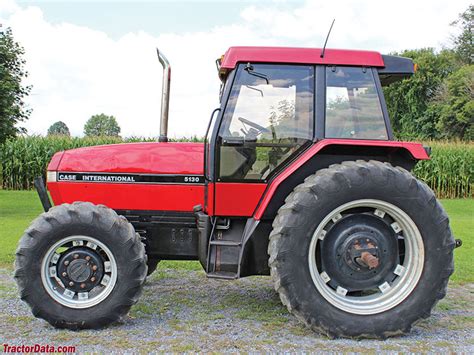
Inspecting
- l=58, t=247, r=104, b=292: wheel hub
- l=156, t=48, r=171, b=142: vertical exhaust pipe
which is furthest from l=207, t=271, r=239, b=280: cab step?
l=156, t=48, r=171, b=142: vertical exhaust pipe

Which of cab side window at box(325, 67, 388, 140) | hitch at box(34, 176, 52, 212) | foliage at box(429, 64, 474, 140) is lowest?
hitch at box(34, 176, 52, 212)

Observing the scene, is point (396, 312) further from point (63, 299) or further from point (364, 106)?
point (63, 299)

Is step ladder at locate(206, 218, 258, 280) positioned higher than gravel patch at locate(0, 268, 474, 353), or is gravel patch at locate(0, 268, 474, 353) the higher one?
step ladder at locate(206, 218, 258, 280)

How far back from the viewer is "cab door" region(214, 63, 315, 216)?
4.22 meters

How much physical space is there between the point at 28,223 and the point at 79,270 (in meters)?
7.40

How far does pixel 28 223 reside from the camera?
1085 centimetres

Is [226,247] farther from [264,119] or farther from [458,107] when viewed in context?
[458,107]

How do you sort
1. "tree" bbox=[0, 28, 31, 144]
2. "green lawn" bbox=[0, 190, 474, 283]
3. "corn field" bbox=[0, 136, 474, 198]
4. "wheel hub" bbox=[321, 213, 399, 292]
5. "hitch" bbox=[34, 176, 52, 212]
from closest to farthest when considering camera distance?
"wheel hub" bbox=[321, 213, 399, 292] → "hitch" bbox=[34, 176, 52, 212] → "green lawn" bbox=[0, 190, 474, 283] → "tree" bbox=[0, 28, 31, 144] → "corn field" bbox=[0, 136, 474, 198]

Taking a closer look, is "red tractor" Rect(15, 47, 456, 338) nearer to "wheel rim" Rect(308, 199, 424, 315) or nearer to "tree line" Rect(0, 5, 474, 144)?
"wheel rim" Rect(308, 199, 424, 315)

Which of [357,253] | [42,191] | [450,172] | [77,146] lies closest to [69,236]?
[42,191]

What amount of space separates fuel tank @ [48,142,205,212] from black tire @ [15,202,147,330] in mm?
657

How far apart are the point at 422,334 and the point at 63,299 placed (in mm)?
2865

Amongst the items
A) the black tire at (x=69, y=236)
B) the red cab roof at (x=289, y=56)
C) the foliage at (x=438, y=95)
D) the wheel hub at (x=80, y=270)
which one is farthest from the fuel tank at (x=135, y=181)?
the foliage at (x=438, y=95)

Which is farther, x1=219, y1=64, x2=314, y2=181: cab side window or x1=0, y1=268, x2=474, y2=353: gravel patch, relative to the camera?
x1=219, y1=64, x2=314, y2=181: cab side window
